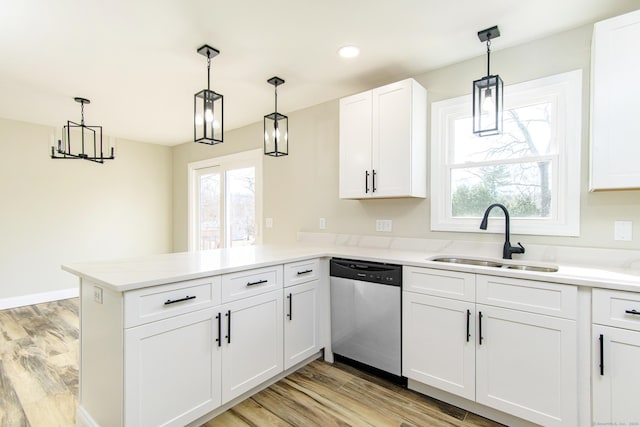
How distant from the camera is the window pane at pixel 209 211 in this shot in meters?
4.82

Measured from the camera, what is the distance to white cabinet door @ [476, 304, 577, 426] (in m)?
1.60

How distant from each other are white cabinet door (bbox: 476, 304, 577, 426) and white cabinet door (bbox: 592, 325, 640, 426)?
0.28ft

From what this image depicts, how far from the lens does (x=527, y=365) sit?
1.70 metres

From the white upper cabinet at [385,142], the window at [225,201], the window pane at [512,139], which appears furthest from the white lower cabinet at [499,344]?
the window at [225,201]

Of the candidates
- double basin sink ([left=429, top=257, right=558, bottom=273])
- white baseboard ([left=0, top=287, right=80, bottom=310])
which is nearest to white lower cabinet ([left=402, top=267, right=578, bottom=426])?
double basin sink ([left=429, top=257, right=558, bottom=273])

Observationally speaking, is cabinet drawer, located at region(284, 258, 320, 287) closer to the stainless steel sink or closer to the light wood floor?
the light wood floor

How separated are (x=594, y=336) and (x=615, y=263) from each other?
0.66 meters

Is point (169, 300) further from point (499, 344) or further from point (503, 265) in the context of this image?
point (503, 265)

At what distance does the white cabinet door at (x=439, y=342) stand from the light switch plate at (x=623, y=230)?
1.01 m

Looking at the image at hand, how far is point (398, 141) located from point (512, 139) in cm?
81

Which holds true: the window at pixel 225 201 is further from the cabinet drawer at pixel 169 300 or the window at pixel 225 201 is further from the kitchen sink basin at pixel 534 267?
the kitchen sink basin at pixel 534 267

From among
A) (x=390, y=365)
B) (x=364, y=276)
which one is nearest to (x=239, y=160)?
(x=364, y=276)

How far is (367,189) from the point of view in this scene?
2.69m

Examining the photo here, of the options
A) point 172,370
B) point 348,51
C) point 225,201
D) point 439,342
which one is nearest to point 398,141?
point 348,51
